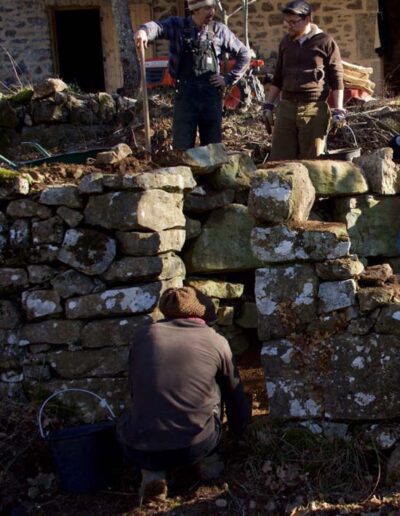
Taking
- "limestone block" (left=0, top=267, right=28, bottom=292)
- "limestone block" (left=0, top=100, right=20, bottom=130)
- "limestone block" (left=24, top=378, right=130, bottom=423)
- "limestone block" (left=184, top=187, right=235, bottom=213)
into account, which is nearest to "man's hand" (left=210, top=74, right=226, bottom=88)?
"limestone block" (left=184, top=187, right=235, bottom=213)

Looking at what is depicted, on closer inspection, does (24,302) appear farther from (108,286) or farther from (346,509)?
(346,509)

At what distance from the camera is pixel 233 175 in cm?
582

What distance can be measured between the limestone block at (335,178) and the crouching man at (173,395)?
1815mm

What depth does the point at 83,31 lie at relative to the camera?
16.5 metres

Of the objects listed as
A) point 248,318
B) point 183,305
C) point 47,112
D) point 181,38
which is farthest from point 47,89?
point 183,305

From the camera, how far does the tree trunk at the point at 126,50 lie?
35.8 ft

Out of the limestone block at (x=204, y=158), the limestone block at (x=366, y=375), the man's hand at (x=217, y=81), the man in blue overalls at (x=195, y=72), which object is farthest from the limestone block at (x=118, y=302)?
the man's hand at (x=217, y=81)

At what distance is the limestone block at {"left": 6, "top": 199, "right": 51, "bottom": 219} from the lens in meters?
5.22

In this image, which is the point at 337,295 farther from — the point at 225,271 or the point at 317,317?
the point at 225,271

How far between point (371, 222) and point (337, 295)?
1649 millimetres

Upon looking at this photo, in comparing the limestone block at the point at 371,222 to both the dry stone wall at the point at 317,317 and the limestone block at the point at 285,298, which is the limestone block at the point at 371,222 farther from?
the limestone block at the point at 285,298

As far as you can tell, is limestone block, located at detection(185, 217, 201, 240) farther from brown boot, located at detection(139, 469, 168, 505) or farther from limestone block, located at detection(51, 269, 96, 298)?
brown boot, located at detection(139, 469, 168, 505)

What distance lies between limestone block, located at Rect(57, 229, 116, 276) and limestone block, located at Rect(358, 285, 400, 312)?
1742 mm

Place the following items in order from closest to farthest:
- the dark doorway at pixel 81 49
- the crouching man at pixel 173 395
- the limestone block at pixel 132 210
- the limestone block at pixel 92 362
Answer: the crouching man at pixel 173 395 → the limestone block at pixel 132 210 → the limestone block at pixel 92 362 → the dark doorway at pixel 81 49
